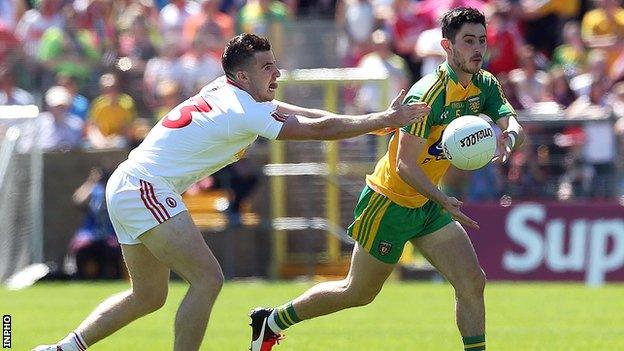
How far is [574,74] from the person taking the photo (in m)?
21.1

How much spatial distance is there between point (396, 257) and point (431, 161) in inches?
28.6

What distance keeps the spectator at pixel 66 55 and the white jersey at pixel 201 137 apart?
42.3 feet

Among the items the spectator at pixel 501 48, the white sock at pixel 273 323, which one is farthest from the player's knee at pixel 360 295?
the spectator at pixel 501 48

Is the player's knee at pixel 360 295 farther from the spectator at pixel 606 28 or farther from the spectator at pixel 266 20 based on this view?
the spectator at pixel 606 28

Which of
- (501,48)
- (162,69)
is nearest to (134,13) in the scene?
(162,69)

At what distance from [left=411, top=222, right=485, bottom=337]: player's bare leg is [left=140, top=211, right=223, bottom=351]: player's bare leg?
5.52 feet

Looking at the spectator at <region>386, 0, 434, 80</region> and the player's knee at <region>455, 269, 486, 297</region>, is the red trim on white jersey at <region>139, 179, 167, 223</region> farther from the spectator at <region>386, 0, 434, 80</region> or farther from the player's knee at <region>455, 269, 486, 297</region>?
the spectator at <region>386, 0, 434, 80</region>

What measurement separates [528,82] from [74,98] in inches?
266

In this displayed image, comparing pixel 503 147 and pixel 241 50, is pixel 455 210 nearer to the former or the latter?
pixel 503 147

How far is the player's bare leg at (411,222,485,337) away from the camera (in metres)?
9.86

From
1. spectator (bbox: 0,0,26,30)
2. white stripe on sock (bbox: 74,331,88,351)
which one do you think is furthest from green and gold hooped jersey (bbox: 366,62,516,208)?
spectator (bbox: 0,0,26,30)

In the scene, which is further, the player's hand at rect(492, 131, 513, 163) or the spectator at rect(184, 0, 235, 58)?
the spectator at rect(184, 0, 235, 58)

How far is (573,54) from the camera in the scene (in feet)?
70.1

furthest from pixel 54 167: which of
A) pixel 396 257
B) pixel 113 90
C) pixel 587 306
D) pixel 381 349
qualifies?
pixel 396 257
